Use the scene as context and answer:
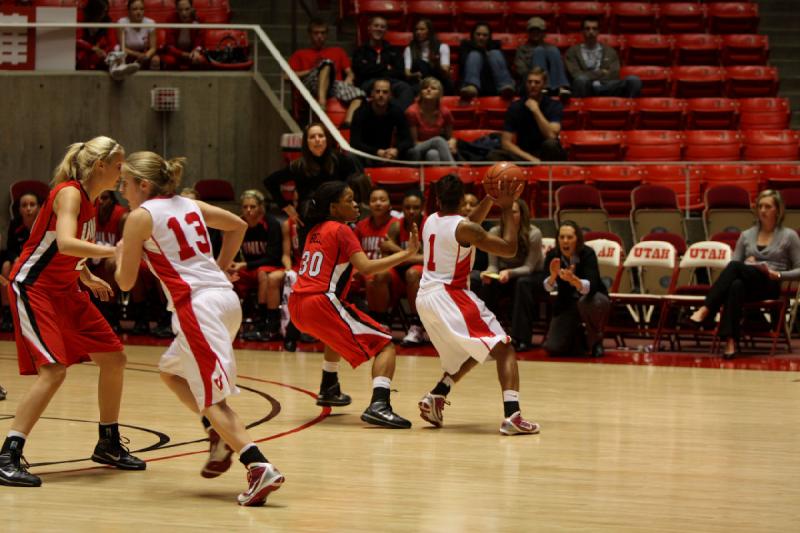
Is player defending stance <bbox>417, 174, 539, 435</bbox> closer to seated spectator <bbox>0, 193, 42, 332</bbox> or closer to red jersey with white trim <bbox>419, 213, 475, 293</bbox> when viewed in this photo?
red jersey with white trim <bbox>419, 213, 475, 293</bbox>

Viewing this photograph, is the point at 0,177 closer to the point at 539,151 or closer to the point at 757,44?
the point at 539,151

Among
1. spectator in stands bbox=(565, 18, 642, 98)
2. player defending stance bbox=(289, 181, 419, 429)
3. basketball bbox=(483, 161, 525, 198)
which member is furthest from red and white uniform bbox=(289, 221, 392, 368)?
spectator in stands bbox=(565, 18, 642, 98)

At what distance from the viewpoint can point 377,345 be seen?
6766 millimetres

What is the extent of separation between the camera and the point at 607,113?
46.1 feet

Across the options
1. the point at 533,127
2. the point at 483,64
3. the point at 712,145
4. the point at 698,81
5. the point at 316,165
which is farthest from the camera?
the point at 698,81

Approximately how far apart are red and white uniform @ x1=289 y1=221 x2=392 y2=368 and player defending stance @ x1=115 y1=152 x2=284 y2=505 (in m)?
1.67

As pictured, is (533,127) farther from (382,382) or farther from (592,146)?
(382,382)

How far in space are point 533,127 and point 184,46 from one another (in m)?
3.94

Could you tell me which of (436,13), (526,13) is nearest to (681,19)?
(526,13)

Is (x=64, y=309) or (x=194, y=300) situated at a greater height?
(x=194, y=300)

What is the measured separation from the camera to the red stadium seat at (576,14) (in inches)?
624

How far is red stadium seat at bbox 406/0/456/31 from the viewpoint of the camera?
15783 mm

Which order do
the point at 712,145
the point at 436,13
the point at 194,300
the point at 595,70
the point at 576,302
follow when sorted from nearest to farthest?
the point at 194,300
the point at 576,302
the point at 712,145
the point at 595,70
the point at 436,13

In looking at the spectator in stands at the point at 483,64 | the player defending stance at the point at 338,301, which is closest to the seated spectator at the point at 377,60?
the spectator in stands at the point at 483,64
